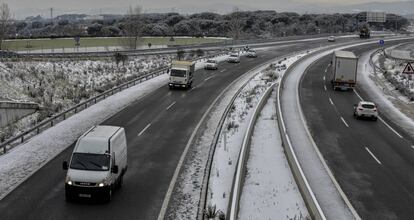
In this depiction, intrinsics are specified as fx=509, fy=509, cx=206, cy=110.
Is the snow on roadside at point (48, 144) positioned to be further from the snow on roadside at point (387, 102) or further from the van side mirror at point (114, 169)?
the snow on roadside at point (387, 102)

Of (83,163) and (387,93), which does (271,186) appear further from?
(387,93)

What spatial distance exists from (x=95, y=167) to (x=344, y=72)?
36941 millimetres

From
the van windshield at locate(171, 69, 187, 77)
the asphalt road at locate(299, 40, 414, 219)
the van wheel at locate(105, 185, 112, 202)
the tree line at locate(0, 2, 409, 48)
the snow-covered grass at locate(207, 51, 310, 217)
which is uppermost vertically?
the tree line at locate(0, 2, 409, 48)

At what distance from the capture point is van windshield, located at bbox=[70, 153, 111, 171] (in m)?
16.9

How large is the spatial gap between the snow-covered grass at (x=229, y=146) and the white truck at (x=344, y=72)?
6.87 metres

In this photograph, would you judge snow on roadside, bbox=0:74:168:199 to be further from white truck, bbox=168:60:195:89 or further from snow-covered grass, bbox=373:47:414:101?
snow-covered grass, bbox=373:47:414:101

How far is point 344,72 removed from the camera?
162 feet

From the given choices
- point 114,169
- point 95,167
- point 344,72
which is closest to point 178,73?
point 344,72

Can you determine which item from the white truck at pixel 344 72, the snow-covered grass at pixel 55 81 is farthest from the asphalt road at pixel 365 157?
the snow-covered grass at pixel 55 81

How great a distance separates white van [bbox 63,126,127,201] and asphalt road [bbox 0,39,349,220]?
1.66 ft

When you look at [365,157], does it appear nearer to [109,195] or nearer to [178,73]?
[109,195]

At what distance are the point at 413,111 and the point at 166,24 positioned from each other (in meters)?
118

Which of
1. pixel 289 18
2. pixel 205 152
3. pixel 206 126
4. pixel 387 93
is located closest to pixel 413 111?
pixel 387 93

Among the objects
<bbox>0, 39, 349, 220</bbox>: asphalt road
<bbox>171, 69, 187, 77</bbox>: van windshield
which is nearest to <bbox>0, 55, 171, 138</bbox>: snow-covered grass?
<bbox>171, 69, 187, 77</bbox>: van windshield
